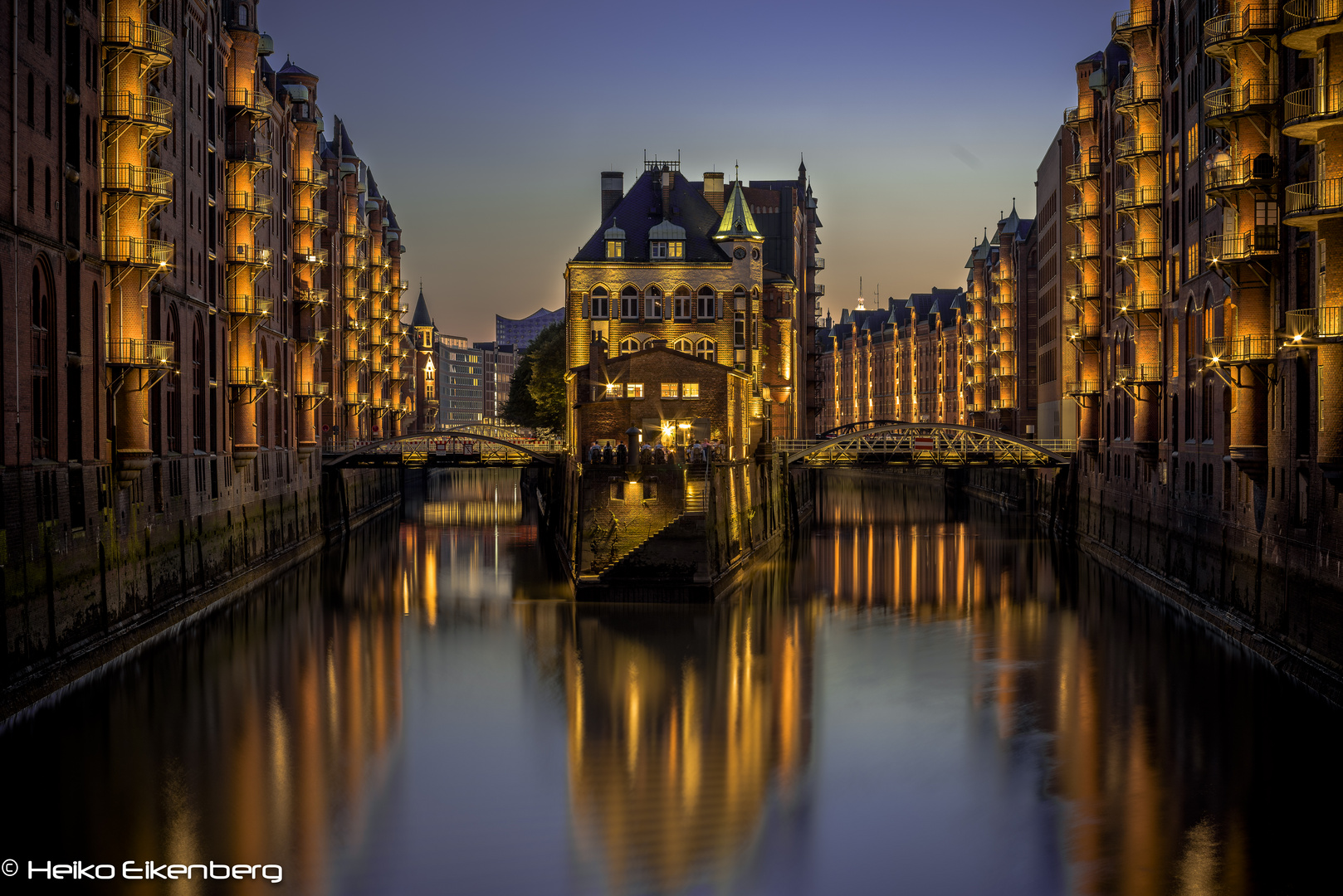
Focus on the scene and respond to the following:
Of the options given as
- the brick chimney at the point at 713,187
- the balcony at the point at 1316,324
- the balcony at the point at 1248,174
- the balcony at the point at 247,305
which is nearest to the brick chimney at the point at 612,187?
the brick chimney at the point at 713,187

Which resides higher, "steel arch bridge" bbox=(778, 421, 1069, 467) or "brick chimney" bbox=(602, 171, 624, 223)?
"brick chimney" bbox=(602, 171, 624, 223)

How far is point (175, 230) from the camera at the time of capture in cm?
4366

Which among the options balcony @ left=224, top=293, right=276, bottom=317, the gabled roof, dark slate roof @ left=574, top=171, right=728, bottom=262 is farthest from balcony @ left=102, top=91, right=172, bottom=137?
the gabled roof

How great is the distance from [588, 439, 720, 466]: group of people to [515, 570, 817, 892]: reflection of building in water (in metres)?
4.89

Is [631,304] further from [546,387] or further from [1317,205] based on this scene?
[1317,205]

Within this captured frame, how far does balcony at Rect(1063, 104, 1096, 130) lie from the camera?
64475 millimetres

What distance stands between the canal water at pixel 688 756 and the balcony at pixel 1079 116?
29901mm

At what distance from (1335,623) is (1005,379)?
223 ft

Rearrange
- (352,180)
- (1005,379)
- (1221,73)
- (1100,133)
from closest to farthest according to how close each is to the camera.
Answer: (1221,73) < (1100,133) < (352,180) < (1005,379)

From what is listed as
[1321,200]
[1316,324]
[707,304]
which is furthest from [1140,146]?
[707,304]

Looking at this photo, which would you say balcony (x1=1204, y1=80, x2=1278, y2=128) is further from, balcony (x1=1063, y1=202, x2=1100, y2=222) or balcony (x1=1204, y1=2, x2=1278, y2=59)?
balcony (x1=1063, y1=202, x2=1100, y2=222)

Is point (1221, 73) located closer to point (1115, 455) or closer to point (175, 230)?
point (1115, 455)

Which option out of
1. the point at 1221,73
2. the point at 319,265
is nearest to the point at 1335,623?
the point at 1221,73

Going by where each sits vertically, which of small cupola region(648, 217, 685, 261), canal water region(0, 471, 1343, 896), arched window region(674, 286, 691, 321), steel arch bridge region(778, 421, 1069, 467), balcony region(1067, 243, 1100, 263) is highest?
small cupola region(648, 217, 685, 261)
